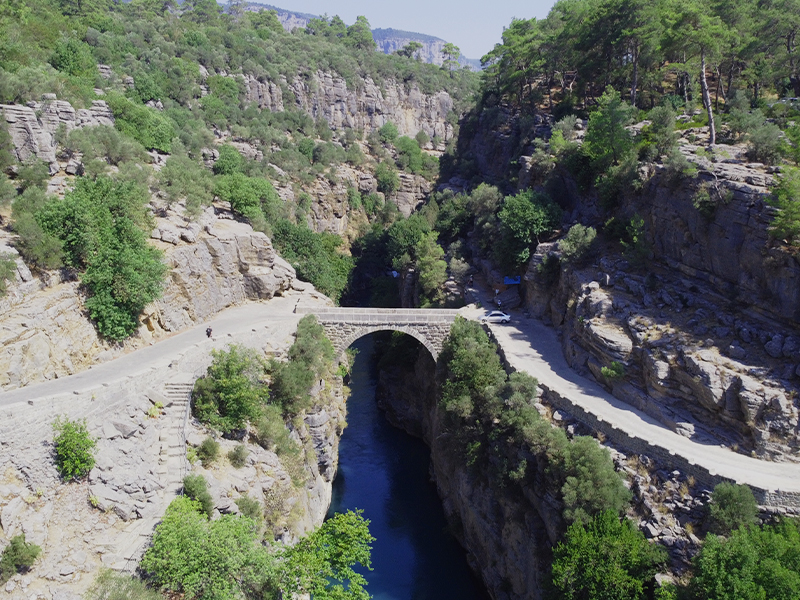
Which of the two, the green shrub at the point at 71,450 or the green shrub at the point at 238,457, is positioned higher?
the green shrub at the point at 71,450

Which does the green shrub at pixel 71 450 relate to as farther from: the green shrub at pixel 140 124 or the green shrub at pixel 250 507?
the green shrub at pixel 140 124

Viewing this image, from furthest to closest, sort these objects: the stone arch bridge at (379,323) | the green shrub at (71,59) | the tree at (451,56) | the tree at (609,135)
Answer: the tree at (451,56) → the green shrub at (71,59) → the tree at (609,135) → the stone arch bridge at (379,323)

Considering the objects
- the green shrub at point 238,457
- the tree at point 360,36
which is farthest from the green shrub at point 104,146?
the tree at point 360,36

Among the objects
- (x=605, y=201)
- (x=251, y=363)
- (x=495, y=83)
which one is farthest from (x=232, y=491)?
(x=495, y=83)

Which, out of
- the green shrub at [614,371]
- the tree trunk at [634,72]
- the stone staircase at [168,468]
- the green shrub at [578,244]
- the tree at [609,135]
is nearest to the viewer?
the stone staircase at [168,468]

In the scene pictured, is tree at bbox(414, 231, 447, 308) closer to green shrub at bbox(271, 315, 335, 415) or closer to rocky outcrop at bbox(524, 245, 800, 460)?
green shrub at bbox(271, 315, 335, 415)

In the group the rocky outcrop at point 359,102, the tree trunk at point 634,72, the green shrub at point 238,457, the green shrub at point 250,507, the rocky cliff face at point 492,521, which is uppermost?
the tree trunk at point 634,72

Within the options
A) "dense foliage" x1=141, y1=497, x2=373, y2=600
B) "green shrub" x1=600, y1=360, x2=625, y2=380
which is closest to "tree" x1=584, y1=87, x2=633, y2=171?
"green shrub" x1=600, y1=360, x2=625, y2=380

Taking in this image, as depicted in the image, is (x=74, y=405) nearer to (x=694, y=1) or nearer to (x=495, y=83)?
(x=694, y=1)
